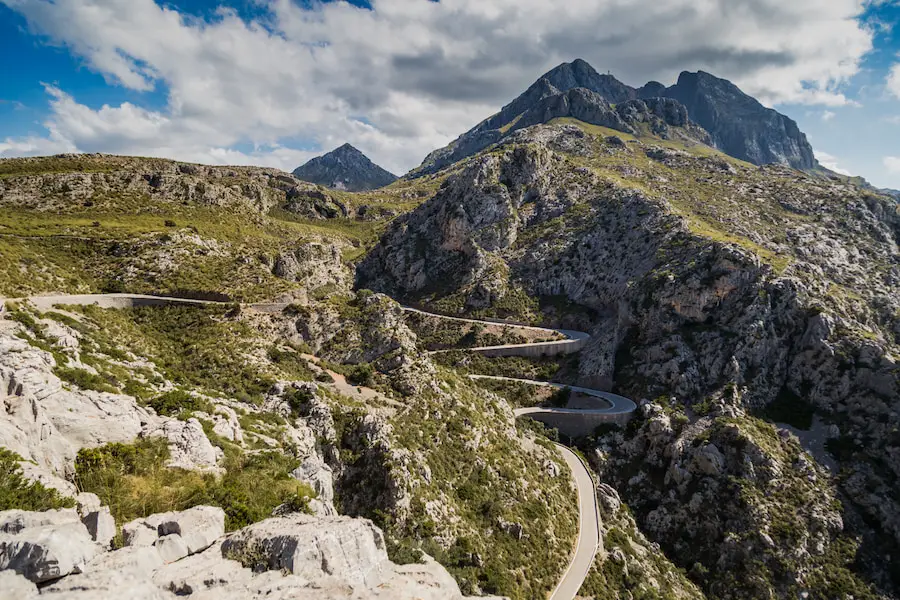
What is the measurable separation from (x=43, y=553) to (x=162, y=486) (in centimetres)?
854

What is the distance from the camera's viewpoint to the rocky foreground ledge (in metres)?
8.83

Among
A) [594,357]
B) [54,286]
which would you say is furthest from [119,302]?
[594,357]

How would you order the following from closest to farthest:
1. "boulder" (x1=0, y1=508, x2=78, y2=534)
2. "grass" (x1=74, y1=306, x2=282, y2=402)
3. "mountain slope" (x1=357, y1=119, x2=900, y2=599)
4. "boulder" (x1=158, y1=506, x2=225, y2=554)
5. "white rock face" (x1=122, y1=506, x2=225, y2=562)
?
"boulder" (x1=0, y1=508, x2=78, y2=534) → "white rock face" (x1=122, y1=506, x2=225, y2=562) → "boulder" (x1=158, y1=506, x2=225, y2=554) → "grass" (x1=74, y1=306, x2=282, y2=402) → "mountain slope" (x1=357, y1=119, x2=900, y2=599)

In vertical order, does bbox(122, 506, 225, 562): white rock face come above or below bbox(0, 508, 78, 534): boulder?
below

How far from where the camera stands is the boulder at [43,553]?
28.7 feet

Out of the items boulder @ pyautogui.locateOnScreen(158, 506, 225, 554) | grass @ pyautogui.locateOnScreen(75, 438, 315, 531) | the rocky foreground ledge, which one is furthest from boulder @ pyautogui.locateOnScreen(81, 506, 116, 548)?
grass @ pyautogui.locateOnScreen(75, 438, 315, 531)

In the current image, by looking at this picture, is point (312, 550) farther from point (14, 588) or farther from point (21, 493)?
point (21, 493)

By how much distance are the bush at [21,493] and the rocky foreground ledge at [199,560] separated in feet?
2.42

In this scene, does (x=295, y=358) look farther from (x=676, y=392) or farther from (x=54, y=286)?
(x=676, y=392)

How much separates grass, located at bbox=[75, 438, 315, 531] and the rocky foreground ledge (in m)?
1.88

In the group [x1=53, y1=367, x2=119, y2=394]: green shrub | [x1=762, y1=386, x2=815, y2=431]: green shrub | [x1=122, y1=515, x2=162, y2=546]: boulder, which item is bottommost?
[x1=762, y1=386, x2=815, y2=431]: green shrub

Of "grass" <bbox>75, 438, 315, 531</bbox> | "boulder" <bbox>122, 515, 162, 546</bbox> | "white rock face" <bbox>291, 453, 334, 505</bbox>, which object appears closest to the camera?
"boulder" <bbox>122, 515, 162, 546</bbox>

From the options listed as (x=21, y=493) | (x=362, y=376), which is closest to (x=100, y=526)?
(x=21, y=493)

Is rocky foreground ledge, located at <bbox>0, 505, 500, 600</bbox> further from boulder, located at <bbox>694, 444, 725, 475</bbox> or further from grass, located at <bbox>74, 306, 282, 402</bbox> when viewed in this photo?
boulder, located at <bbox>694, 444, 725, 475</bbox>
